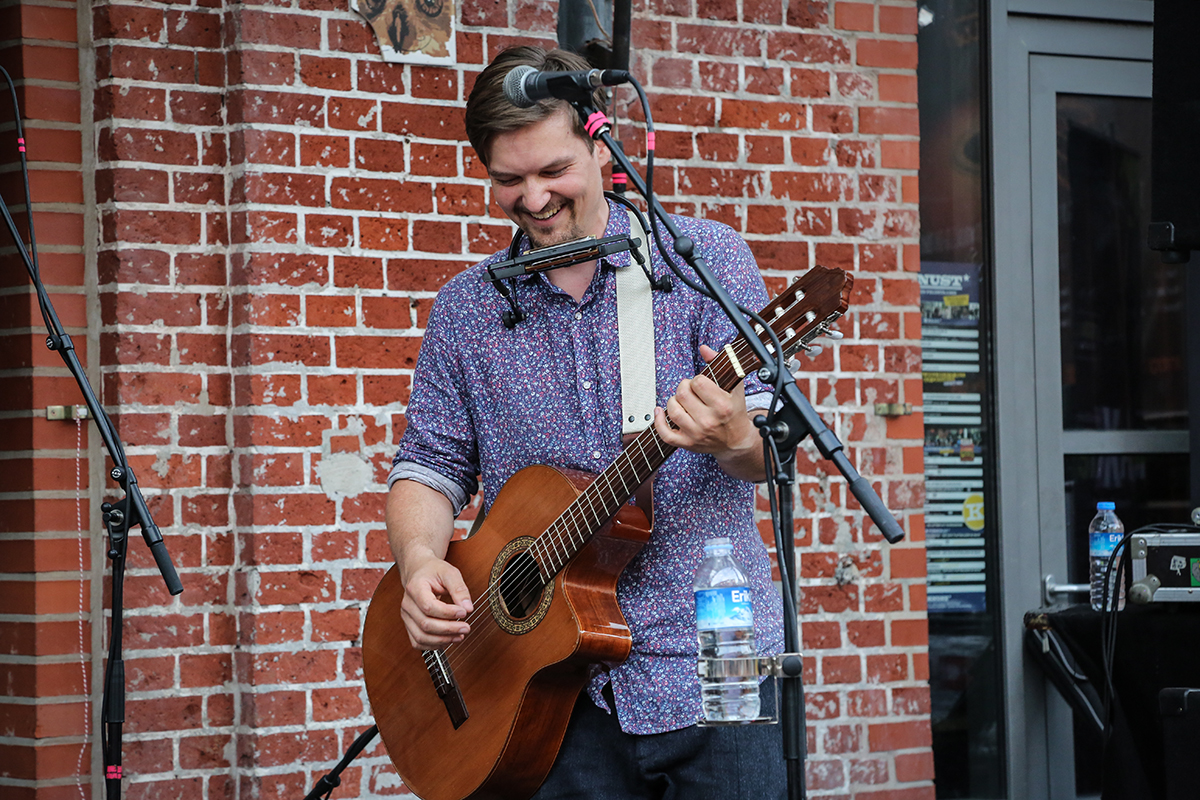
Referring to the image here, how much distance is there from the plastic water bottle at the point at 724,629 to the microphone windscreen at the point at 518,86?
0.70 m

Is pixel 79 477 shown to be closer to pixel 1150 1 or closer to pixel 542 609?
pixel 542 609

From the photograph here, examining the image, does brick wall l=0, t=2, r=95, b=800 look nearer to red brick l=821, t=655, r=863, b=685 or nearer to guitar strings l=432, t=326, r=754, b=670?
guitar strings l=432, t=326, r=754, b=670

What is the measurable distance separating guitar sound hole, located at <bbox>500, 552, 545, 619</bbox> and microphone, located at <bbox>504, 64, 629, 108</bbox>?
753 mm

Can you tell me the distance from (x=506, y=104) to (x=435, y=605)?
2.68 ft

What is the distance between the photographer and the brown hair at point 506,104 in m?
2.10

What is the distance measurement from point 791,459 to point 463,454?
2.84ft

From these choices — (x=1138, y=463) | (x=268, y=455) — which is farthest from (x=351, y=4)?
(x=1138, y=463)

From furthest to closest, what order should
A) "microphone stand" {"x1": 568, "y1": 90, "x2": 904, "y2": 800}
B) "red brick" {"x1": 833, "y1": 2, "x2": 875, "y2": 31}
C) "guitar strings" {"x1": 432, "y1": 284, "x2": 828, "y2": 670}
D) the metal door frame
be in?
the metal door frame → "red brick" {"x1": 833, "y1": 2, "x2": 875, "y2": 31} → "guitar strings" {"x1": 432, "y1": 284, "x2": 828, "y2": 670} → "microphone stand" {"x1": 568, "y1": 90, "x2": 904, "y2": 800}

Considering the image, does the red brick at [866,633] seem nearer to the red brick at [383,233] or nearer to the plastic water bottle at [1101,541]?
the plastic water bottle at [1101,541]

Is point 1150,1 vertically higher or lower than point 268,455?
higher

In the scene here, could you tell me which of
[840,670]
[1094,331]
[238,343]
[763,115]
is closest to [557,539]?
[238,343]

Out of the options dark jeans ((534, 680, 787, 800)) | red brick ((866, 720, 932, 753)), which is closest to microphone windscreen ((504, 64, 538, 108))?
dark jeans ((534, 680, 787, 800))

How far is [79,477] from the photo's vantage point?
2953 millimetres

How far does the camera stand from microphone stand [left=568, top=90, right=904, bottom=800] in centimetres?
155
